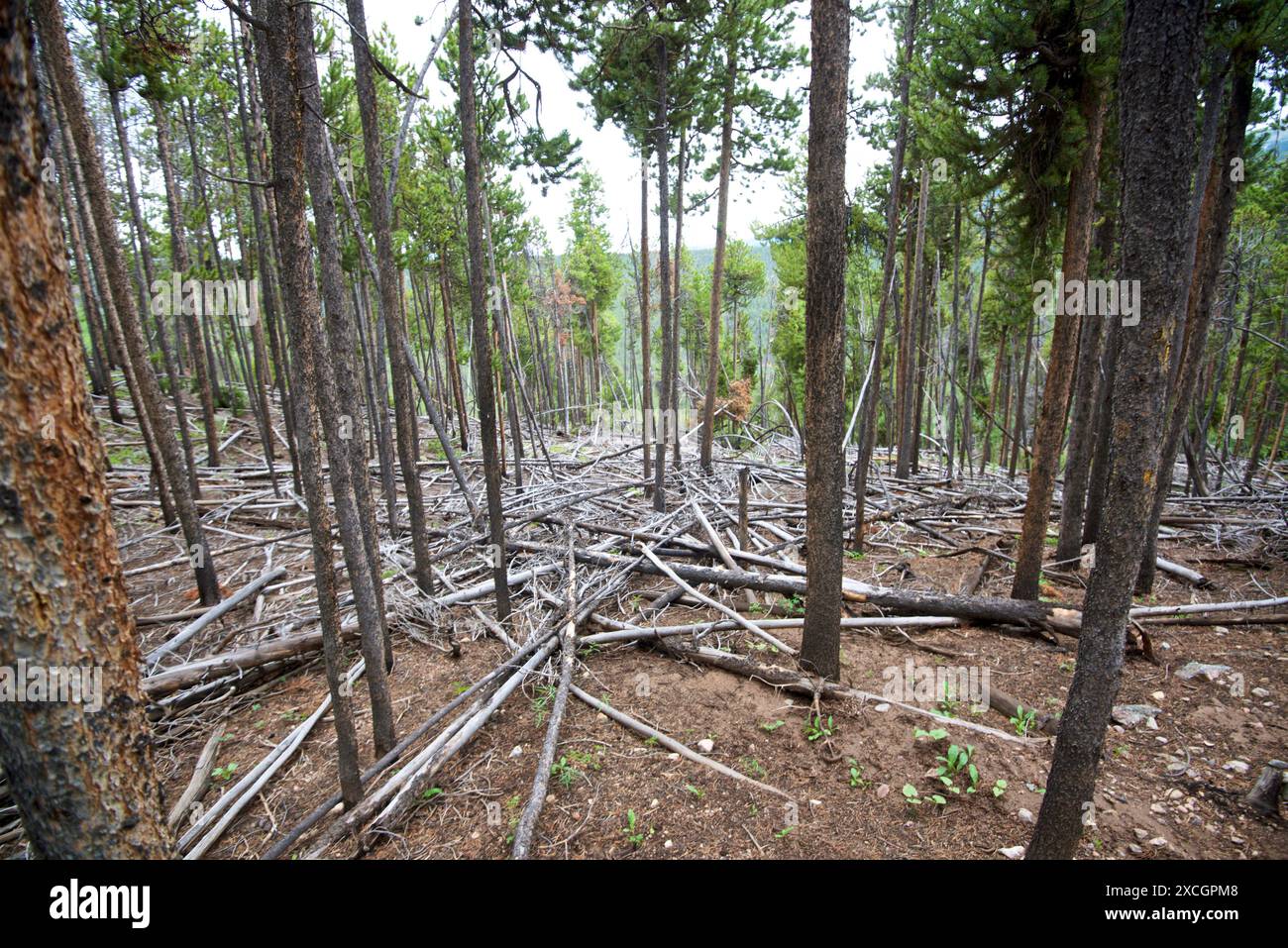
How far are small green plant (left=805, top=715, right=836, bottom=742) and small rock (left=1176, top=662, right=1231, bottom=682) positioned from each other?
3314mm

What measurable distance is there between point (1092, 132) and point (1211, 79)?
5.90ft

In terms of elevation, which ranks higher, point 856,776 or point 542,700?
point 856,776

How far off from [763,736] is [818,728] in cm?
43

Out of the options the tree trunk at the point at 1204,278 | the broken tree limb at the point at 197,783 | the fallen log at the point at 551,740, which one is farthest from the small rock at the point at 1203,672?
the broken tree limb at the point at 197,783

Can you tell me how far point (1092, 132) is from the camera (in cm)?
519

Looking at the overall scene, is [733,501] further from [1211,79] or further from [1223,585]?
[1211,79]

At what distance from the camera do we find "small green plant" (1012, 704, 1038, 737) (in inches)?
164

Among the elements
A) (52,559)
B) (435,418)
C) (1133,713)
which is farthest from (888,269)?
(52,559)

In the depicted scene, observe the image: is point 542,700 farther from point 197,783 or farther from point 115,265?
point 115,265

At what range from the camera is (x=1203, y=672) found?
191 inches

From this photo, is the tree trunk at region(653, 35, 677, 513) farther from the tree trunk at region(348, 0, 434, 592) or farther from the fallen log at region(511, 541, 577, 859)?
the tree trunk at region(348, 0, 434, 592)

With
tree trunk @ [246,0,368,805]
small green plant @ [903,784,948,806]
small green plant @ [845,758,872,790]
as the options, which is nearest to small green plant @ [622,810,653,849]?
small green plant @ [845,758,872,790]
